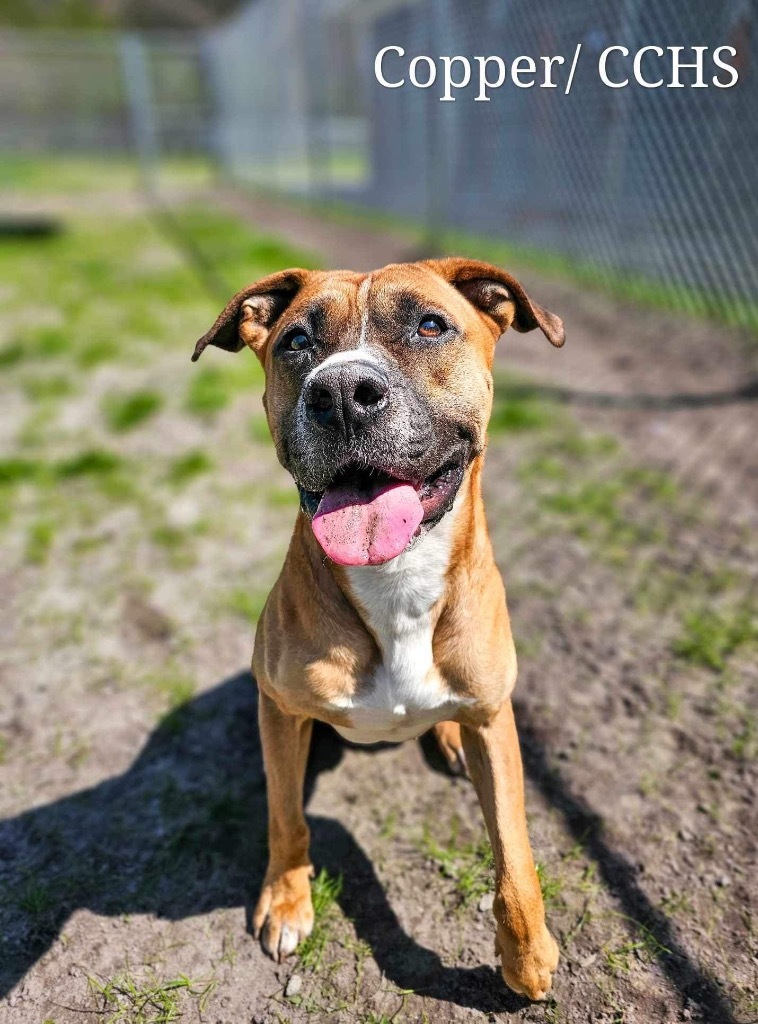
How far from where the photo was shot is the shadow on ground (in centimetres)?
230

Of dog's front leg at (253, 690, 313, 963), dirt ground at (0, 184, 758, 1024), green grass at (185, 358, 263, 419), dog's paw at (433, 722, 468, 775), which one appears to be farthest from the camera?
green grass at (185, 358, 263, 419)

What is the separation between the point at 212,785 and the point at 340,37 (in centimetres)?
1579

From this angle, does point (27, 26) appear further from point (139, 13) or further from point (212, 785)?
point (212, 785)

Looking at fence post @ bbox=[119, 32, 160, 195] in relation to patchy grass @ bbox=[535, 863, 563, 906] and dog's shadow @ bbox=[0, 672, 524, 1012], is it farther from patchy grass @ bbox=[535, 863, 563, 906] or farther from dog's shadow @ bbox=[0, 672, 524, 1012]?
patchy grass @ bbox=[535, 863, 563, 906]

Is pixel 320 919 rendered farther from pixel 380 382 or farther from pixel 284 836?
pixel 380 382

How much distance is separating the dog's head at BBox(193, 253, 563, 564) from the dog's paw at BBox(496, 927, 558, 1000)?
44.4 inches

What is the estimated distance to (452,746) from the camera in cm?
299

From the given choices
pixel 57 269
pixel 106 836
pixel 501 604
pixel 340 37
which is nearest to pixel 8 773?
pixel 106 836

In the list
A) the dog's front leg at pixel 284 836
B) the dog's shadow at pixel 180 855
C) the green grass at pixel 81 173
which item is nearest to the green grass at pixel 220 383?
the dog's shadow at pixel 180 855

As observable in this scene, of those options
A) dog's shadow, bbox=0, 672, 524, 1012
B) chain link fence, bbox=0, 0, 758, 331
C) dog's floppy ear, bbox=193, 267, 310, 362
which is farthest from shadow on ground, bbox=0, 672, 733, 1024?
chain link fence, bbox=0, 0, 758, 331

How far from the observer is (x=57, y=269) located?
10.9m

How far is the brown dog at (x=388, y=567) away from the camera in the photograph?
6.91 feet

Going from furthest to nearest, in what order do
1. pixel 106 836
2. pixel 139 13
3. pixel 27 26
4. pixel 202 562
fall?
pixel 139 13, pixel 27 26, pixel 202 562, pixel 106 836

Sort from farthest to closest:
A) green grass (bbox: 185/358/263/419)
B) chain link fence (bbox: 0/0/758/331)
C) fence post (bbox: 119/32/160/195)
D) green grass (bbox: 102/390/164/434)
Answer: fence post (bbox: 119/32/160/195), chain link fence (bbox: 0/0/758/331), green grass (bbox: 185/358/263/419), green grass (bbox: 102/390/164/434)
